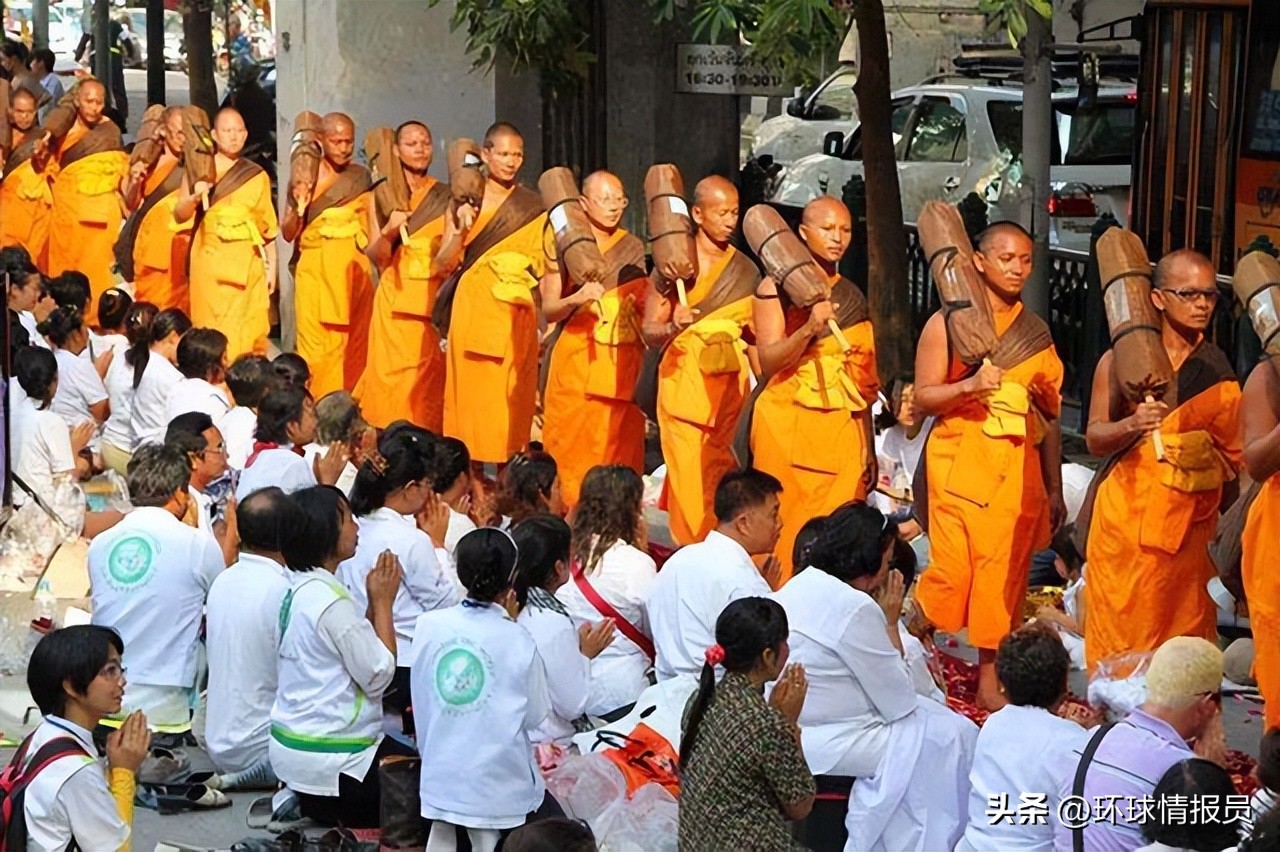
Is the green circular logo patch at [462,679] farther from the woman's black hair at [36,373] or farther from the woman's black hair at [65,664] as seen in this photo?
the woman's black hair at [36,373]

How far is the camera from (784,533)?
8867mm

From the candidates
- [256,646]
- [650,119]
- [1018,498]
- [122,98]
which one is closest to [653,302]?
[1018,498]

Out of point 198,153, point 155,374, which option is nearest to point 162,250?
point 198,153

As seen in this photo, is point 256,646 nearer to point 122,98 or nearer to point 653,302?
point 653,302

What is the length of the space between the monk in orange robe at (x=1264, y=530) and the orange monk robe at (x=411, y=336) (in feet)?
16.5

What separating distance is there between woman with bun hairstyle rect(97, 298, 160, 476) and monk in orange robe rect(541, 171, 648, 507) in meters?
2.15

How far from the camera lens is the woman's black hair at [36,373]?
9.88 metres

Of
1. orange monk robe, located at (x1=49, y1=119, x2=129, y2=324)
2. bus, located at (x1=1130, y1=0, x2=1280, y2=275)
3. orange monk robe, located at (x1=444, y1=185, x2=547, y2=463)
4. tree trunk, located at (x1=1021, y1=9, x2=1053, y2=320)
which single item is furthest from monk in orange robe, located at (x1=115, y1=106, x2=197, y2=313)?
bus, located at (x1=1130, y1=0, x2=1280, y2=275)

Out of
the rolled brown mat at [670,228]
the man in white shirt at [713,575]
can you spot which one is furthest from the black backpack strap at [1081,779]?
the rolled brown mat at [670,228]

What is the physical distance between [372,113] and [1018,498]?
7.25 m

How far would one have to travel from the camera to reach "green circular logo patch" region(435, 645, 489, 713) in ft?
20.6

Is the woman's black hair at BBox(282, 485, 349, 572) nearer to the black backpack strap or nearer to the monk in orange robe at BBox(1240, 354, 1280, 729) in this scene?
the black backpack strap

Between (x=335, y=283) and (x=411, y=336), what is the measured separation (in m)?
0.80

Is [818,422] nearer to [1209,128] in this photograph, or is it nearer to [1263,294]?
[1263,294]
